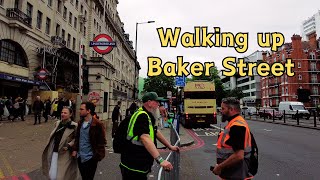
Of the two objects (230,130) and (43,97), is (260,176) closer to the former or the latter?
(230,130)

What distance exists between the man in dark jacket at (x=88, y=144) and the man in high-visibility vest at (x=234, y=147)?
202 centimetres

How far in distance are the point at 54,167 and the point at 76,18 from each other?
121 ft

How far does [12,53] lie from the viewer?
23.1m

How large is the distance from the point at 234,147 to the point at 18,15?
79.3 feet

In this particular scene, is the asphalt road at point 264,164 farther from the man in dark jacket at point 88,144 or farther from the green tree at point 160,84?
the green tree at point 160,84

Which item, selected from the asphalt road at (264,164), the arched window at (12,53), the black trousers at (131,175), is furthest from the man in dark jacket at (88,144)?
the arched window at (12,53)

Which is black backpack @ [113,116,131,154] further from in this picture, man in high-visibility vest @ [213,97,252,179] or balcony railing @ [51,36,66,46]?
balcony railing @ [51,36,66,46]

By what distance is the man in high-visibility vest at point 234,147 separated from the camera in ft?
10.0

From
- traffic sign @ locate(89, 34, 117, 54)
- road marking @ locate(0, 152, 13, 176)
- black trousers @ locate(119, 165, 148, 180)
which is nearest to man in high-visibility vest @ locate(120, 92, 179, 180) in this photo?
black trousers @ locate(119, 165, 148, 180)

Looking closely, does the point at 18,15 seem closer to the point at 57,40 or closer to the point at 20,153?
the point at 57,40

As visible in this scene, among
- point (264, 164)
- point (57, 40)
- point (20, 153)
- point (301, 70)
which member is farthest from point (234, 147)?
point (301, 70)

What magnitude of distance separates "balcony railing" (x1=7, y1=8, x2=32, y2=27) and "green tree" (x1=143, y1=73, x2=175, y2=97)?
69561 mm

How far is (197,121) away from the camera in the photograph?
21.7 m

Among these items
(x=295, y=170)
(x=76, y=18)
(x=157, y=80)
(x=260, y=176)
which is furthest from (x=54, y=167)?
(x=157, y=80)
